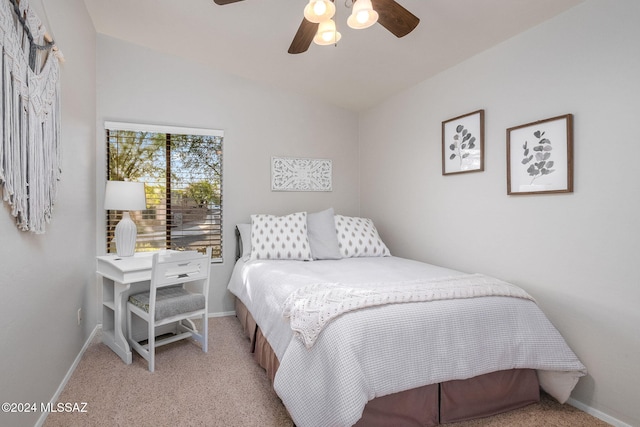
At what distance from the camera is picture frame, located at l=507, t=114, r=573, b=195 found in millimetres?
1928

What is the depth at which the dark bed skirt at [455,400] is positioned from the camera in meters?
1.58

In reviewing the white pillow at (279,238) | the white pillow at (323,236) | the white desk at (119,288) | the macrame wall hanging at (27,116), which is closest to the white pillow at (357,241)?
the white pillow at (323,236)

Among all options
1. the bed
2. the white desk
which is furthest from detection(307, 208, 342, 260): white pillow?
the white desk

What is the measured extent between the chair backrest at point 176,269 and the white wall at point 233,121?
91cm

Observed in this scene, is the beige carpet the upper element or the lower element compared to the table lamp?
lower

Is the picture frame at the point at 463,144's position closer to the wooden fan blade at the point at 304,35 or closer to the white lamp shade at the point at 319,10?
the wooden fan blade at the point at 304,35

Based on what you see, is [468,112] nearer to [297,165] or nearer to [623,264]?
[623,264]

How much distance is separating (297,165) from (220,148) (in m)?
0.85

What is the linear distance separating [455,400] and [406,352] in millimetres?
510

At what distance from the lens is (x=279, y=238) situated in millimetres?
3117

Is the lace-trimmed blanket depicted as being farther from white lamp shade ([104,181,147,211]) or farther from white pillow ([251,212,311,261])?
white lamp shade ([104,181,147,211])

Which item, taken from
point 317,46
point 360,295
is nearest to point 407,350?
point 360,295

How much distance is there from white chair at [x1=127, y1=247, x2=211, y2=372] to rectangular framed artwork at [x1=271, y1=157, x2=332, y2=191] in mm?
1382

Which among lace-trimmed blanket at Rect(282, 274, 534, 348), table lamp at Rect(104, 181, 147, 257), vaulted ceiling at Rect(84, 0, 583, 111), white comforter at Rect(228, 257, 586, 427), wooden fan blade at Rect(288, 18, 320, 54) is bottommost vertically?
white comforter at Rect(228, 257, 586, 427)
